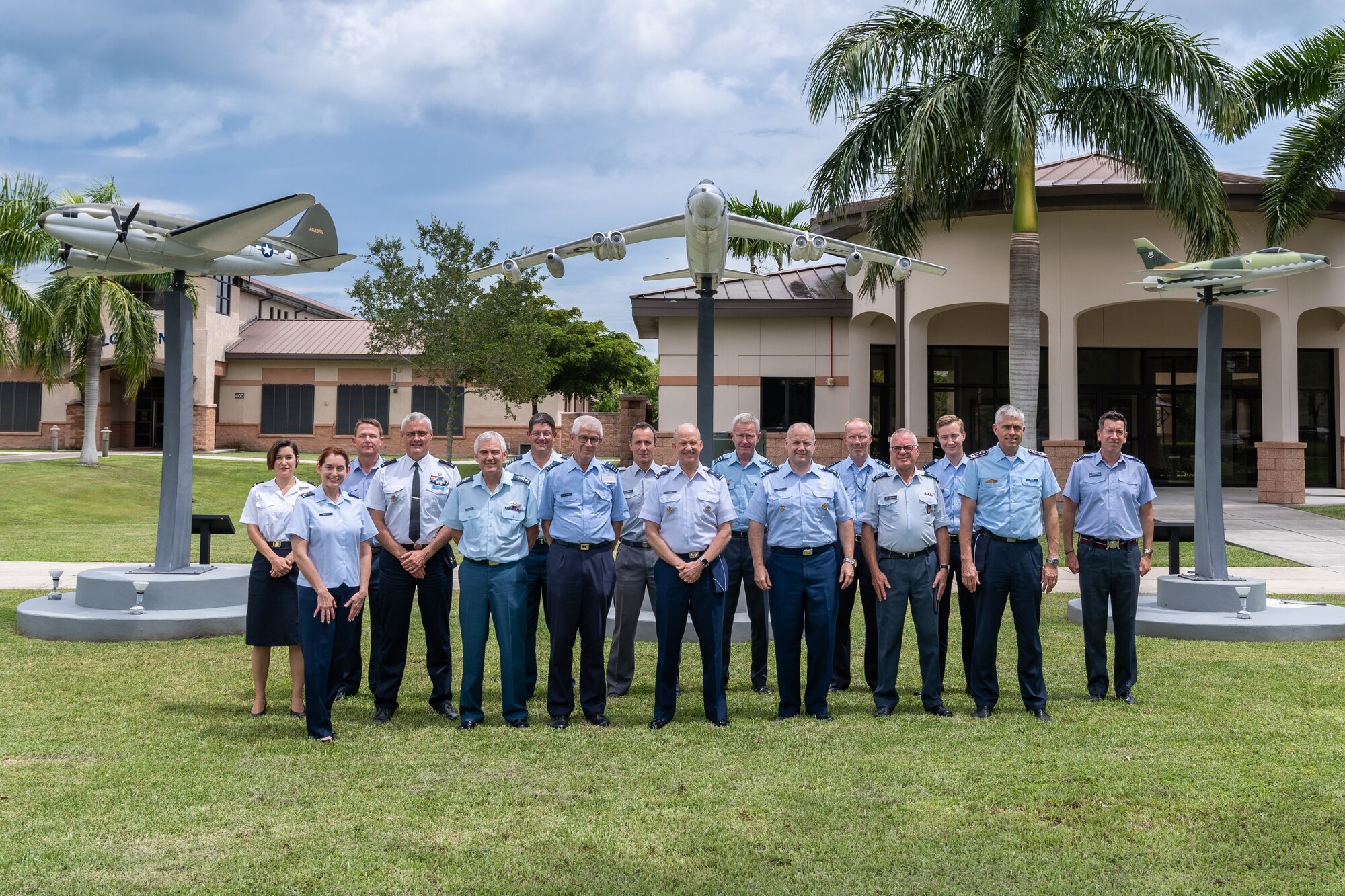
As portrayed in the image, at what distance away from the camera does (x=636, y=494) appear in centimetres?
712

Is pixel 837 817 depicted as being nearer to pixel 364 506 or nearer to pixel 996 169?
pixel 364 506

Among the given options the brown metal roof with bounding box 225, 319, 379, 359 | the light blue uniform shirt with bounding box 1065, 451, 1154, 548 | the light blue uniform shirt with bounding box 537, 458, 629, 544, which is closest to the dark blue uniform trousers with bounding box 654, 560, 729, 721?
the light blue uniform shirt with bounding box 537, 458, 629, 544

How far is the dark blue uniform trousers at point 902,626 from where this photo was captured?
21.0ft

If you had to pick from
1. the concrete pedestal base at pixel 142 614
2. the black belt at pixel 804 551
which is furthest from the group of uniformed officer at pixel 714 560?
the concrete pedestal base at pixel 142 614

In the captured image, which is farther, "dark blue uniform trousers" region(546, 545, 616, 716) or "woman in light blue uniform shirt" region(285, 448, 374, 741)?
"dark blue uniform trousers" region(546, 545, 616, 716)

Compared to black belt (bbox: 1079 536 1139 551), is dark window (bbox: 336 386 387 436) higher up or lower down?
higher up

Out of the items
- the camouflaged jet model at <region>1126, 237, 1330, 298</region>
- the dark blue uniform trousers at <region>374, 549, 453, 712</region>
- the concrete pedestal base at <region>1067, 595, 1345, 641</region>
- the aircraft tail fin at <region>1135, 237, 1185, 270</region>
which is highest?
the aircraft tail fin at <region>1135, 237, 1185, 270</region>

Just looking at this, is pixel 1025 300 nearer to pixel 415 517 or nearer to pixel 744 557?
pixel 744 557

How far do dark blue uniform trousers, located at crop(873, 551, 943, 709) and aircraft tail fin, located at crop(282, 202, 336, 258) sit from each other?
726 centimetres

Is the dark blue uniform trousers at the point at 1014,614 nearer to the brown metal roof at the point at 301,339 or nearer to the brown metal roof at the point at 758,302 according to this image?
the brown metal roof at the point at 758,302

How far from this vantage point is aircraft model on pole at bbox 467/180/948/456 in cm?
817

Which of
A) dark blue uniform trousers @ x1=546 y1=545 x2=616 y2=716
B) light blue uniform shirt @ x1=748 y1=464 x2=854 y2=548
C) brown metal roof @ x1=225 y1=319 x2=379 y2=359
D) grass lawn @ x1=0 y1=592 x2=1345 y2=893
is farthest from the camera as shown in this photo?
brown metal roof @ x1=225 y1=319 x2=379 y2=359

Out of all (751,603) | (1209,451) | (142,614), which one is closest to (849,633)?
(751,603)

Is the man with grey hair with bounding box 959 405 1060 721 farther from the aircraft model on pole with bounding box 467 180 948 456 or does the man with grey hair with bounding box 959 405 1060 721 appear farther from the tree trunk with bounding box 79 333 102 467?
the tree trunk with bounding box 79 333 102 467
